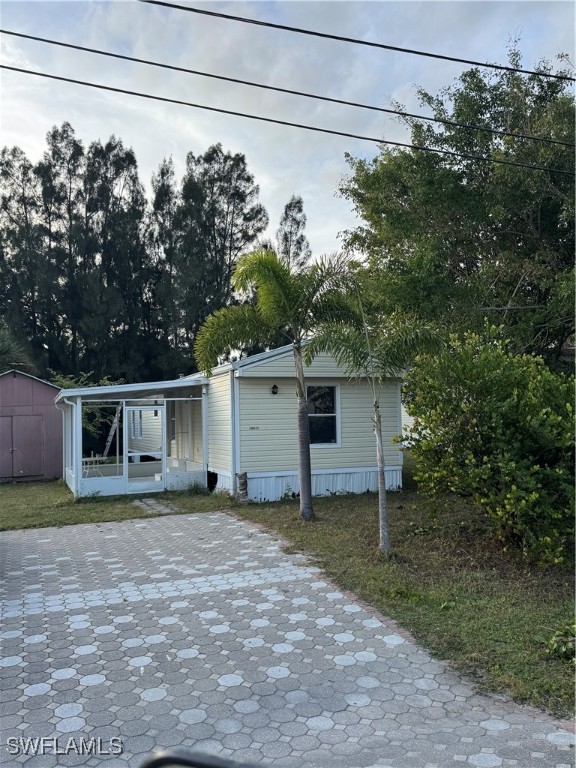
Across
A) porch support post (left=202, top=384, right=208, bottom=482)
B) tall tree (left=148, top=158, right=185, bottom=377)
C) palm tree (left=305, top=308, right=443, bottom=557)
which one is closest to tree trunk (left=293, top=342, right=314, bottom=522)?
palm tree (left=305, top=308, right=443, bottom=557)

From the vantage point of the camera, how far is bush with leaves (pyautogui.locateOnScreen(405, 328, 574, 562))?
20.2 feet

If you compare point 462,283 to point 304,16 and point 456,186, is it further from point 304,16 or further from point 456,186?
point 304,16

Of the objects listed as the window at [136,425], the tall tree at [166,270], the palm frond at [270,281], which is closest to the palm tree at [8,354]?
the window at [136,425]

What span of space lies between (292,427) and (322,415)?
0.74 metres

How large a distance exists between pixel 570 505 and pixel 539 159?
7.01 meters

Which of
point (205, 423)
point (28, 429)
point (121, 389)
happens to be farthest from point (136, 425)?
point (121, 389)

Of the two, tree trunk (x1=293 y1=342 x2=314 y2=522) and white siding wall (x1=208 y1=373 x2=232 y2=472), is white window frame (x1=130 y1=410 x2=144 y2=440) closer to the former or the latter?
white siding wall (x1=208 y1=373 x2=232 y2=472)

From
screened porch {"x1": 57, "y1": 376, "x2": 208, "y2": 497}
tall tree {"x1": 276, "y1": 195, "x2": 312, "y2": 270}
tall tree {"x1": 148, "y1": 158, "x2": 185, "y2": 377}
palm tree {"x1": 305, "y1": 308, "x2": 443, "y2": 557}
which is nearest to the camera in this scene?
palm tree {"x1": 305, "y1": 308, "x2": 443, "y2": 557}

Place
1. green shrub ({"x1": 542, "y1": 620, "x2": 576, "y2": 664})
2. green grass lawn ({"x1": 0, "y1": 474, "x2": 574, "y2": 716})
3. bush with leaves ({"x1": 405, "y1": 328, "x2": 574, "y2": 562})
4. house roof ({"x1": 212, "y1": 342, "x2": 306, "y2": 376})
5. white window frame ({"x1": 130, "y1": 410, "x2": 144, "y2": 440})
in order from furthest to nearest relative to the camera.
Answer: white window frame ({"x1": 130, "y1": 410, "x2": 144, "y2": 440}), house roof ({"x1": 212, "y1": 342, "x2": 306, "y2": 376}), bush with leaves ({"x1": 405, "y1": 328, "x2": 574, "y2": 562}), green shrub ({"x1": 542, "y1": 620, "x2": 576, "y2": 664}), green grass lawn ({"x1": 0, "y1": 474, "x2": 574, "y2": 716})

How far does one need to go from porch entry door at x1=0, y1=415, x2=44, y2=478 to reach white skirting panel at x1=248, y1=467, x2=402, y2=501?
898 centimetres

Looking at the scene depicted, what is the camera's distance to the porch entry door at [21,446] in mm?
17016

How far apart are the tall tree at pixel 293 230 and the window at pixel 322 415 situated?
62.5 feet

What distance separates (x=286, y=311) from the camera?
9438 mm

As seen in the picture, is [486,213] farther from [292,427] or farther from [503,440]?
[503,440]
